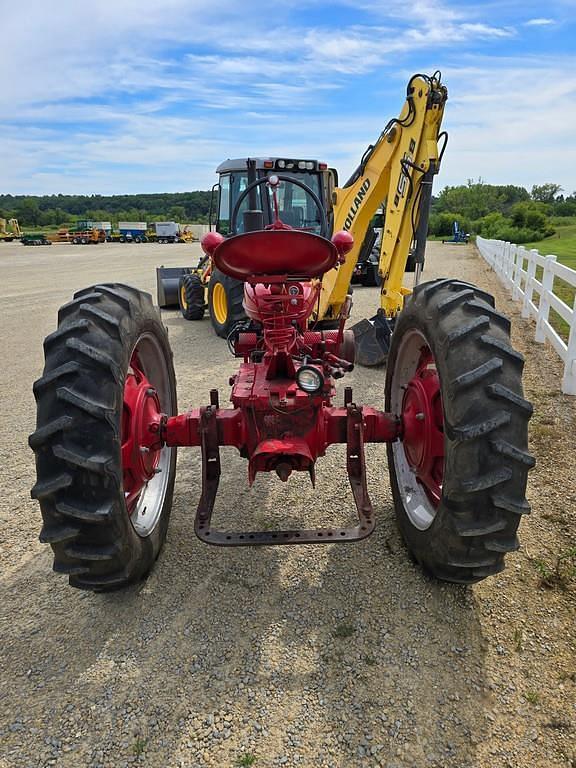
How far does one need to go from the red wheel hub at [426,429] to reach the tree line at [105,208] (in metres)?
82.2

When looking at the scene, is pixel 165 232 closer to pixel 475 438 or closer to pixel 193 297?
pixel 193 297

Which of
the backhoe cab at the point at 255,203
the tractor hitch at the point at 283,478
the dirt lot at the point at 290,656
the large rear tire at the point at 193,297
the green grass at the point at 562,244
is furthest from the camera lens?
the green grass at the point at 562,244

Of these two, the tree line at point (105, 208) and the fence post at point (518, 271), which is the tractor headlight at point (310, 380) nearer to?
the fence post at point (518, 271)

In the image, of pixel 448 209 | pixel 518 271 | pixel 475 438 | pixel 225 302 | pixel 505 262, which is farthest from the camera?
pixel 448 209

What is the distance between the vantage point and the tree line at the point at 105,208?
81688 mm

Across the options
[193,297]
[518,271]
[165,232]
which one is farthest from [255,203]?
[165,232]

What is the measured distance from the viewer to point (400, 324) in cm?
311

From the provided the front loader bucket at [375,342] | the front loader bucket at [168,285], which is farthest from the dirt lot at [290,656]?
the front loader bucket at [168,285]

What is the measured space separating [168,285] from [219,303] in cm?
271

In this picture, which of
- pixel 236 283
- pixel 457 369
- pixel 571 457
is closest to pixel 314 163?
pixel 236 283

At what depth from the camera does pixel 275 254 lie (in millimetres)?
2775

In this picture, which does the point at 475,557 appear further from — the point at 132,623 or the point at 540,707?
the point at 132,623

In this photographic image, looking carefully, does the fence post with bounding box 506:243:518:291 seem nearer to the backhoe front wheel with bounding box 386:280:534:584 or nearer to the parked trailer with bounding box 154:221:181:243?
the backhoe front wheel with bounding box 386:280:534:584

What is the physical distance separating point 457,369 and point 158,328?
5.57 feet
